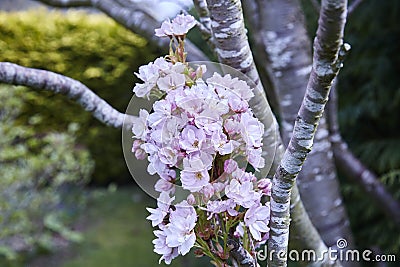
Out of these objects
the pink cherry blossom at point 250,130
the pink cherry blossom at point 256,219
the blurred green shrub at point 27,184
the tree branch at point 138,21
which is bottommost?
the blurred green shrub at point 27,184

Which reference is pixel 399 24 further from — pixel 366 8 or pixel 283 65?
pixel 283 65

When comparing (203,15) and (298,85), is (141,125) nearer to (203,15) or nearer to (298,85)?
(203,15)

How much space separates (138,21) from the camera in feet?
4.89

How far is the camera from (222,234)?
2.16ft

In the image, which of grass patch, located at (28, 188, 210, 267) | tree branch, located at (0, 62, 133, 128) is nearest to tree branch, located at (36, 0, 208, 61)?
tree branch, located at (0, 62, 133, 128)

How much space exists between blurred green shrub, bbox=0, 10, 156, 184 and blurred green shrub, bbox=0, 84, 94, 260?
0.78m

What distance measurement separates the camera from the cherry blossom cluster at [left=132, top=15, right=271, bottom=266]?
615 millimetres

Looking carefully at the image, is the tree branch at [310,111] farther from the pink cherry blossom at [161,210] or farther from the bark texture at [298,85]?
the bark texture at [298,85]

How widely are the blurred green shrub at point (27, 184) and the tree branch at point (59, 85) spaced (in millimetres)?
1832

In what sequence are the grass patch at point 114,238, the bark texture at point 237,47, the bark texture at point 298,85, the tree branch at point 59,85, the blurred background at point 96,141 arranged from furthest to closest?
the grass patch at point 114,238 → the blurred background at point 96,141 → the bark texture at point 298,85 → the tree branch at point 59,85 → the bark texture at point 237,47

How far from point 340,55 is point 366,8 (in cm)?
174

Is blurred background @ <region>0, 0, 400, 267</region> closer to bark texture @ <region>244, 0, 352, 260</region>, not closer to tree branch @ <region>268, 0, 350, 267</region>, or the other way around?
bark texture @ <region>244, 0, 352, 260</region>

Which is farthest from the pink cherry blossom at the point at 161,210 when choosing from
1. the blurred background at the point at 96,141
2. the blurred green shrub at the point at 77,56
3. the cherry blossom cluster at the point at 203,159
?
the blurred green shrub at the point at 77,56

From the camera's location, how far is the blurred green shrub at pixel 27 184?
2863 millimetres
